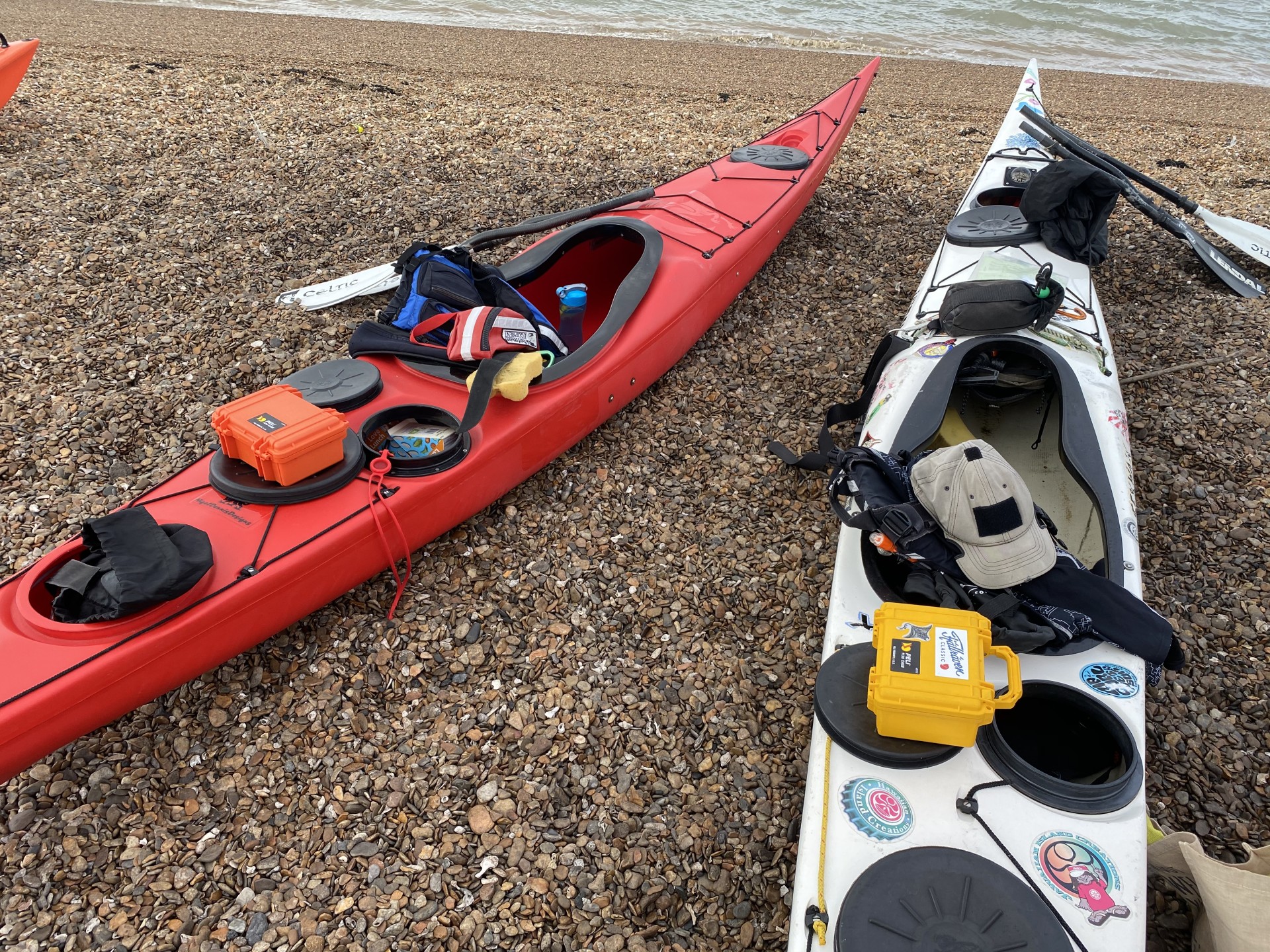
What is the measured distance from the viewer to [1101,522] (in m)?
2.68

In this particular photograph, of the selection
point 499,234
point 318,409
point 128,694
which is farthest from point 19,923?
point 499,234

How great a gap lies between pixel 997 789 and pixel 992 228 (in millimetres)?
3515

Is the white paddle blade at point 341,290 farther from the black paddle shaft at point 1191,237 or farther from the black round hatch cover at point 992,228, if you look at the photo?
the black paddle shaft at point 1191,237

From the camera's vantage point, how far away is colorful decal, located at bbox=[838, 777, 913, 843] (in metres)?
1.94

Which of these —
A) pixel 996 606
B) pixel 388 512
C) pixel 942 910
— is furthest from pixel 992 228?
pixel 942 910

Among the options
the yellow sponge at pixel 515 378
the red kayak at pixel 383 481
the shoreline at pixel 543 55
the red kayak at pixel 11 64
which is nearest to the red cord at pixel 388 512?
the red kayak at pixel 383 481

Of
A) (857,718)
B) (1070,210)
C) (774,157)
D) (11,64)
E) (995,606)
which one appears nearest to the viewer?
(857,718)

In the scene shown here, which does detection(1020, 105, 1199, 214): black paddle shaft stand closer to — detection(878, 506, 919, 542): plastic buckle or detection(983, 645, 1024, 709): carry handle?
detection(878, 506, 919, 542): plastic buckle

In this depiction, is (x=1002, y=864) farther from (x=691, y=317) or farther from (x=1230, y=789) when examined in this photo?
(x=691, y=317)

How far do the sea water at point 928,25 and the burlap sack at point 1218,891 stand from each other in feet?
42.8

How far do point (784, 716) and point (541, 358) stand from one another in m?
1.71

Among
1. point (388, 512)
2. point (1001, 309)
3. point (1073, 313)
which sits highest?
point (1001, 309)

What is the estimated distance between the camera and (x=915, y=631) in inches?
81.0

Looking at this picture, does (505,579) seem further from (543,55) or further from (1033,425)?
(543,55)
